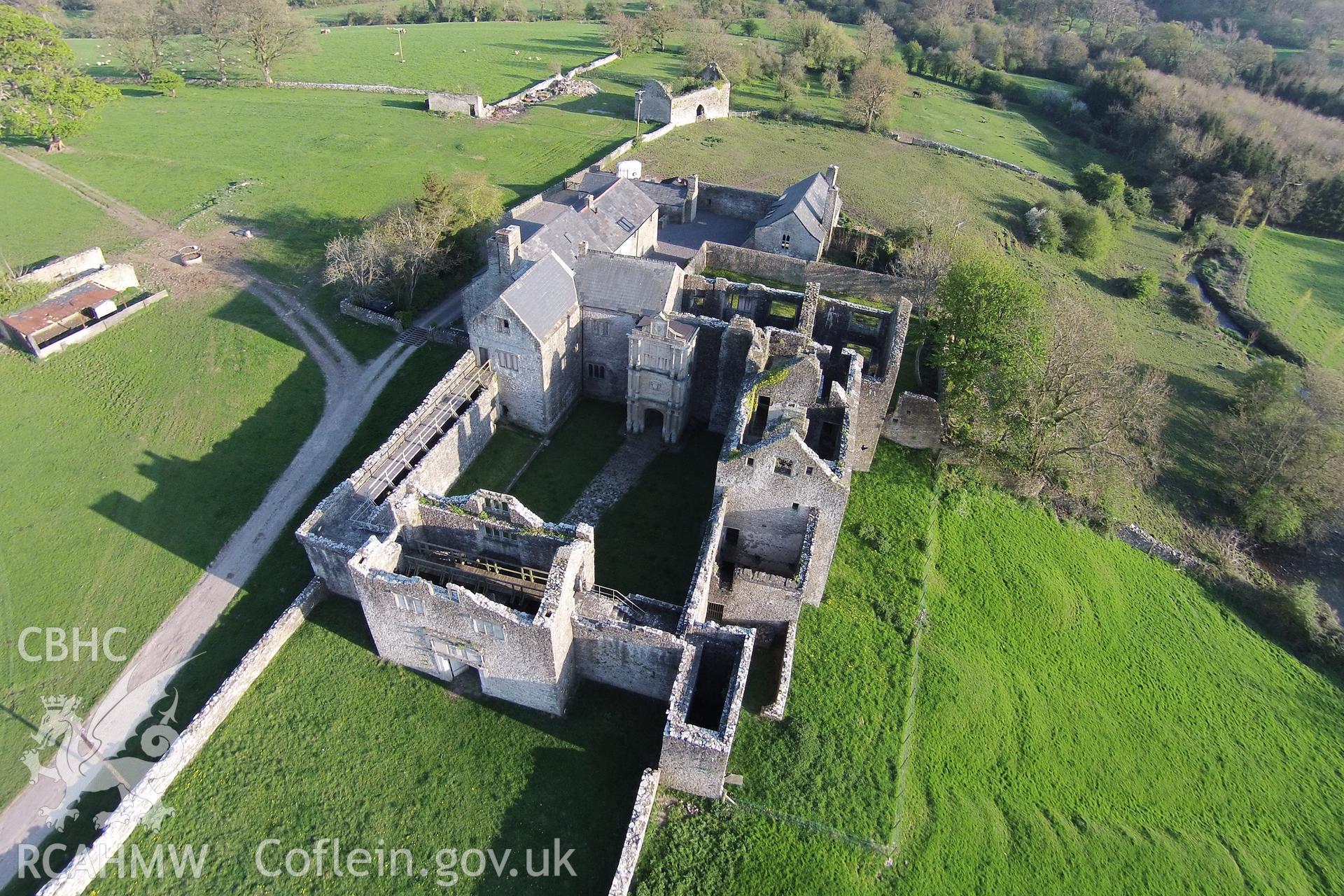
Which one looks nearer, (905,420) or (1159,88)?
(905,420)

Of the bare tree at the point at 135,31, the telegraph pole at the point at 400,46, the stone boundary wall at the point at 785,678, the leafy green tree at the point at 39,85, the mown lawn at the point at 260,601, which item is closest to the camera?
the mown lawn at the point at 260,601

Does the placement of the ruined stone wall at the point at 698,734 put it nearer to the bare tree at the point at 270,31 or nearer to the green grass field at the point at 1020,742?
the green grass field at the point at 1020,742

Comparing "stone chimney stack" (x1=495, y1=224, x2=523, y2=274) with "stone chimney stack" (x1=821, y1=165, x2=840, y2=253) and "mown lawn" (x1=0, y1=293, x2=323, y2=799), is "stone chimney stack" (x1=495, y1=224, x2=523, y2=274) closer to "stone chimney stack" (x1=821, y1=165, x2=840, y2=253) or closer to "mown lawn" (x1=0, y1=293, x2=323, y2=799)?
"mown lawn" (x1=0, y1=293, x2=323, y2=799)

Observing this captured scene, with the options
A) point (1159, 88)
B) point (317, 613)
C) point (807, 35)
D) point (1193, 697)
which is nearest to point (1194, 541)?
point (1193, 697)

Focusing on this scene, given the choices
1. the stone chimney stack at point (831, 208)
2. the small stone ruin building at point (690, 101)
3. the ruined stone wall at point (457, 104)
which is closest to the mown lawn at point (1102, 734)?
the stone chimney stack at point (831, 208)

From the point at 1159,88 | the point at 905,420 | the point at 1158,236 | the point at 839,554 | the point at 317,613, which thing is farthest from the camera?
the point at 1159,88

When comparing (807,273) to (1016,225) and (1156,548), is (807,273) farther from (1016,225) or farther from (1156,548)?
(1016,225)

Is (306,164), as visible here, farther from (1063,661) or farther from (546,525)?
(1063,661)
